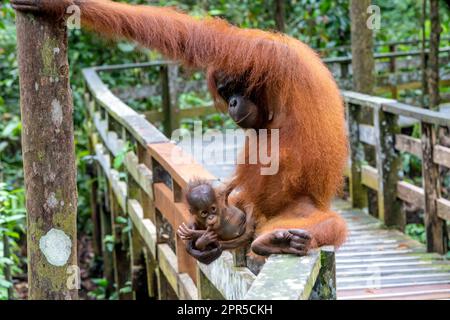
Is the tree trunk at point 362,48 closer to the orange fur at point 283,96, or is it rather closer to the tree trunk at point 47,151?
the orange fur at point 283,96

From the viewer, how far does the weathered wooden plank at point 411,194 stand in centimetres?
608

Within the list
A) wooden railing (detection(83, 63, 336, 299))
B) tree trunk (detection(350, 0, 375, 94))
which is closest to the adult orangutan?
wooden railing (detection(83, 63, 336, 299))

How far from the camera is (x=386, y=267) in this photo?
203 inches

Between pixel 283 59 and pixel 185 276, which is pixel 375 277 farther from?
pixel 283 59

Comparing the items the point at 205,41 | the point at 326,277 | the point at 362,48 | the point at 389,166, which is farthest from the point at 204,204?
the point at 362,48

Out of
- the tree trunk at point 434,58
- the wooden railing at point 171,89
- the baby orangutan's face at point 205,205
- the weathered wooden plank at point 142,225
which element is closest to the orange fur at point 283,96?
the baby orangutan's face at point 205,205

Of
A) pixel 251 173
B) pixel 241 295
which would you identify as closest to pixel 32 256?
pixel 241 295

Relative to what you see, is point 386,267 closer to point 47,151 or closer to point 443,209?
point 443,209

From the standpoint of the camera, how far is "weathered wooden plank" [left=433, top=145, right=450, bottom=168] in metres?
5.39

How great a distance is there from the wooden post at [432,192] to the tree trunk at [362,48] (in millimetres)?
2308

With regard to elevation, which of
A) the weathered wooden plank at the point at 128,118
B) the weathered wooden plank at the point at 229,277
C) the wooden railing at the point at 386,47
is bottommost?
the weathered wooden plank at the point at 229,277

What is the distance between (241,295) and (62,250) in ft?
2.31

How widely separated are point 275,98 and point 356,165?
3565mm

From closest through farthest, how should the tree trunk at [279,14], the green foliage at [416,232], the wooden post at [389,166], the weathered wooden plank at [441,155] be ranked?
the weathered wooden plank at [441,155], the wooden post at [389,166], the green foliage at [416,232], the tree trunk at [279,14]
